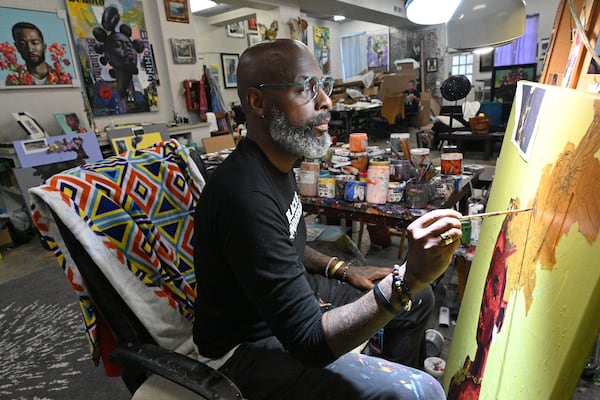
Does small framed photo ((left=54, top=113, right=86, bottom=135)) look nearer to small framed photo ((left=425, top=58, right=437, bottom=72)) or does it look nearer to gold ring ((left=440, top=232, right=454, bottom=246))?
gold ring ((left=440, top=232, right=454, bottom=246))

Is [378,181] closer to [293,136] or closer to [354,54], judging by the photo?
[293,136]

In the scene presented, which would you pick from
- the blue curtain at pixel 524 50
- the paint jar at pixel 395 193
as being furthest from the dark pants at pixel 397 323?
the blue curtain at pixel 524 50

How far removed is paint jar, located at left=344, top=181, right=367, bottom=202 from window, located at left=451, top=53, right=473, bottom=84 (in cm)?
1043

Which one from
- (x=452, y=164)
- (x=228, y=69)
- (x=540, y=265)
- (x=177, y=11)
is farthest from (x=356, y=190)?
(x=228, y=69)

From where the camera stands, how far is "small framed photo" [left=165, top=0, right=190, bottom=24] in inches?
183

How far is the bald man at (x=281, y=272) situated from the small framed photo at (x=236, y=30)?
7.42 metres

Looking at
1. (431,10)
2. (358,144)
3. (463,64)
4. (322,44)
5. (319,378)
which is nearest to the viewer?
Result: (319,378)

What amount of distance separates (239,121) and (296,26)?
2.13 m

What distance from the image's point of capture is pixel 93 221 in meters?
0.93

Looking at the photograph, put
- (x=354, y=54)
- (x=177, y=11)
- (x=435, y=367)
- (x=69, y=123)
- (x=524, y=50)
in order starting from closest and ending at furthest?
1. (x=435, y=367)
2. (x=69, y=123)
3. (x=177, y=11)
4. (x=524, y=50)
5. (x=354, y=54)

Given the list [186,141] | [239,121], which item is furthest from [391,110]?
[186,141]

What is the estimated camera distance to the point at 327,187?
1.79 metres

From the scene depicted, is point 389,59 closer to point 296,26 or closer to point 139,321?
point 296,26

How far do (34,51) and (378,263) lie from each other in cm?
395
